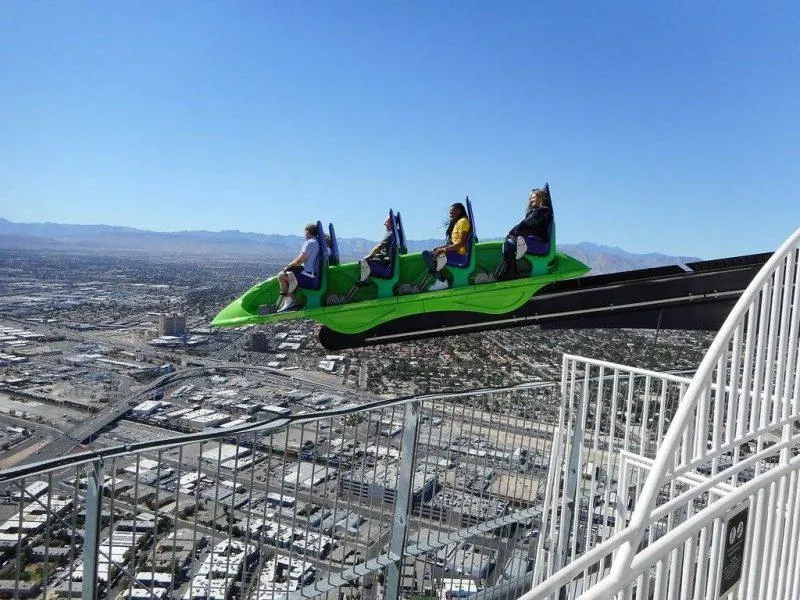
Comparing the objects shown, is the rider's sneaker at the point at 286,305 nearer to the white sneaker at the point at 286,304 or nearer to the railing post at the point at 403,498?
the white sneaker at the point at 286,304

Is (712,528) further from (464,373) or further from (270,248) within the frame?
(270,248)

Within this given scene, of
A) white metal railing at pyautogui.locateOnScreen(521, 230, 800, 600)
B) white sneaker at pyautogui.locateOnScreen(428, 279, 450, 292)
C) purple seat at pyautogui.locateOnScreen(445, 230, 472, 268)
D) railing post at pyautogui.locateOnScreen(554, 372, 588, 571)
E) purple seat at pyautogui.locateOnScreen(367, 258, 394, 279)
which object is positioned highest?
purple seat at pyautogui.locateOnScreen(445, 230, 472, 268)

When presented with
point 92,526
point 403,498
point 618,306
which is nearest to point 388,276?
point 618,306

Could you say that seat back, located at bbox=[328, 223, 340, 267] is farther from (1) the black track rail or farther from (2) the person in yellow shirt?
(2) the person in yellow shirt

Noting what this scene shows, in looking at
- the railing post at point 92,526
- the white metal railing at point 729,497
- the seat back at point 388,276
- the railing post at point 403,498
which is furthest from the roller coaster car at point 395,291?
the railing post at point 92,526

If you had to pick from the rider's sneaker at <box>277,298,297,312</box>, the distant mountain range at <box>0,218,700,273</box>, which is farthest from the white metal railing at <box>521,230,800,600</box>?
the distant mountain range at <box>0,218,700,273</box>

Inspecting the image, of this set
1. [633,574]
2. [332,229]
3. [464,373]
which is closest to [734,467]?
[633,574]
